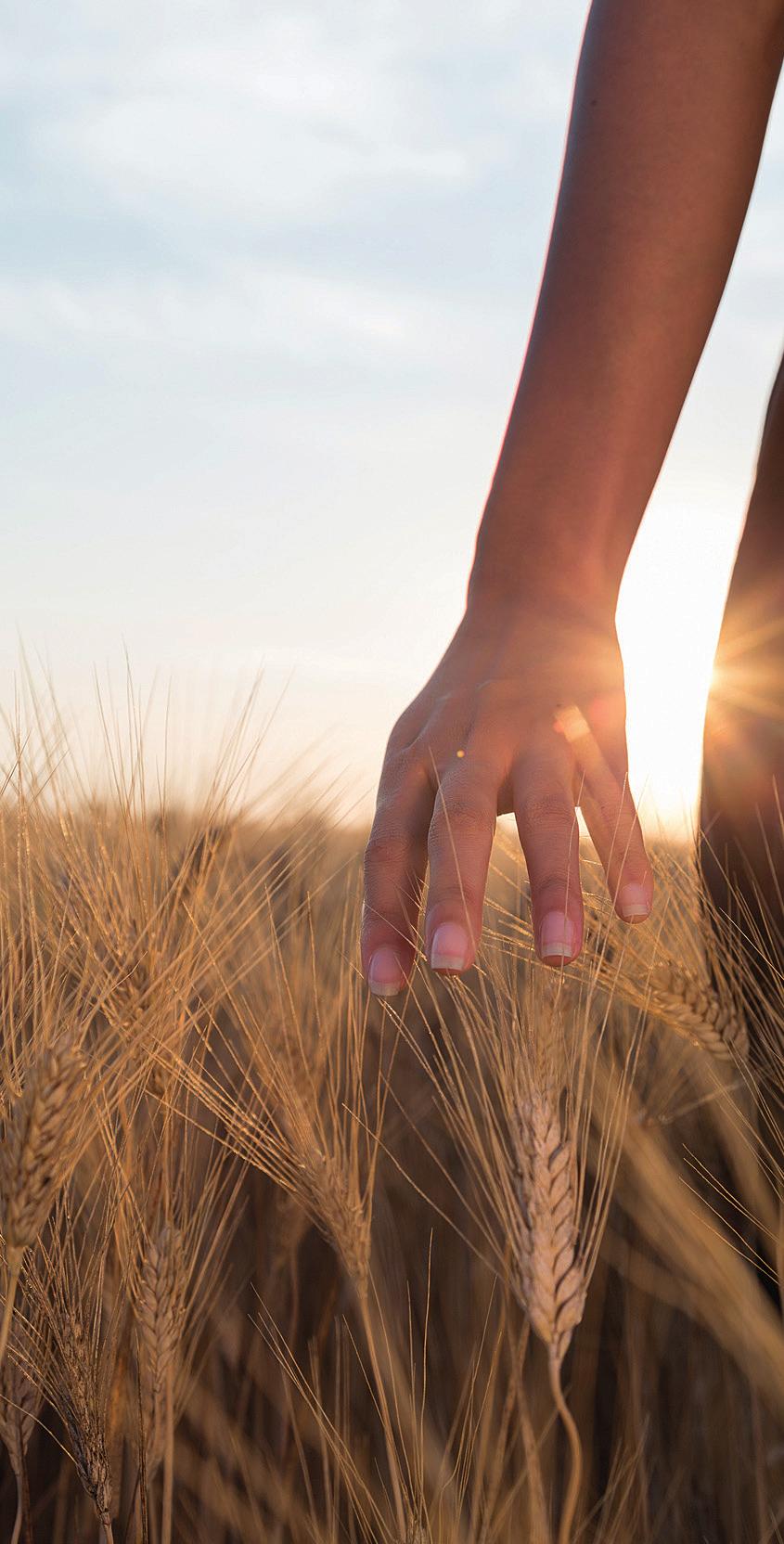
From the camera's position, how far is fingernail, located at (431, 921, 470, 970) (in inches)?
23.8

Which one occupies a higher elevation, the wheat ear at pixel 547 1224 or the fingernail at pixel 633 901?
the fingernail at pixel 633 901

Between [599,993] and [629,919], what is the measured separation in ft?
1.45

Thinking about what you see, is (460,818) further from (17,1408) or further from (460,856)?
(17,1408)

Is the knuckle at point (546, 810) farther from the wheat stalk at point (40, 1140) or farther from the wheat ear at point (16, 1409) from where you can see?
the wheat ear at point (16, 1409)

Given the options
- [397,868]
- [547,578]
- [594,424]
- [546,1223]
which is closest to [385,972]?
[397,868]

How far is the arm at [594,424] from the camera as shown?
0.69m

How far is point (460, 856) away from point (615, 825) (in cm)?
11

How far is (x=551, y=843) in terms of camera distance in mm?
643

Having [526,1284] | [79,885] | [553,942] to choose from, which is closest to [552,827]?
[553,942]

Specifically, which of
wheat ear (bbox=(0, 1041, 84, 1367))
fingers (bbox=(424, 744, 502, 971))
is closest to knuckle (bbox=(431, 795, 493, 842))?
fingers (bbox=(424, 744, 502, 971))

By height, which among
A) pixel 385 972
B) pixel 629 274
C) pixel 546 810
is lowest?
pixel 385 972

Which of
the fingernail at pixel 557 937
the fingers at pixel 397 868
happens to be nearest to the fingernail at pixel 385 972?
the fingers at pixel 397 868

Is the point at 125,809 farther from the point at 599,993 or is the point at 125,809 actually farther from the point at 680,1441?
the point at 680,1441

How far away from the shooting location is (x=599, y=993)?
3.61ft
